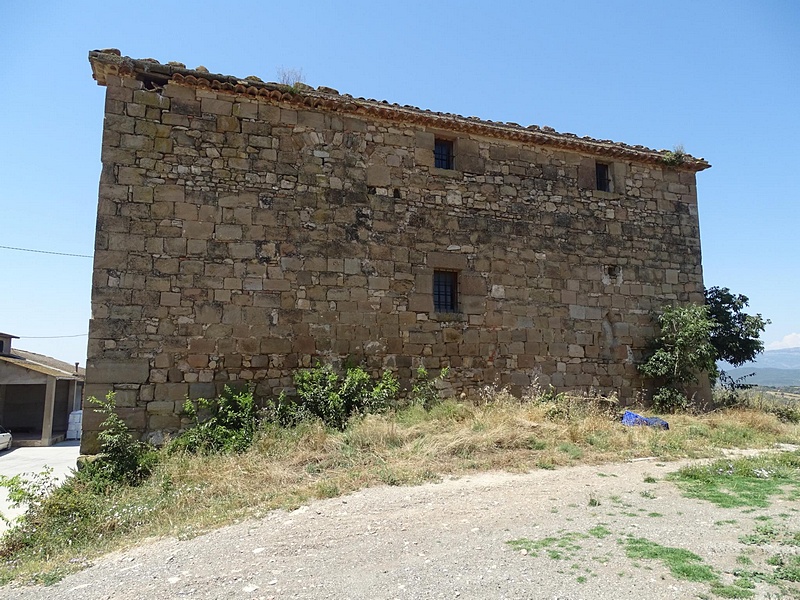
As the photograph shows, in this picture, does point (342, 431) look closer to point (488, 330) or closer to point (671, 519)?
point (488, 330)

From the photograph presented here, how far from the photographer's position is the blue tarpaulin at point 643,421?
10314 mm

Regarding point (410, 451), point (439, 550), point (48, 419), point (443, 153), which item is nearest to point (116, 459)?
point (410, 451)

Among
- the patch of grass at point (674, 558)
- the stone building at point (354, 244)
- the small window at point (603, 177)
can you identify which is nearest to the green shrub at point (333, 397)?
the stone building at point (354, 244)

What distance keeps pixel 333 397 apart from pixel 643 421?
235 inches

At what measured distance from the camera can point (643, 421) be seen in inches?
411

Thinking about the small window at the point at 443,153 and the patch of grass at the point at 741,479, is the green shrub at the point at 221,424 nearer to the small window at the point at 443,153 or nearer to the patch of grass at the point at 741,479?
the small window at the point at 443,153

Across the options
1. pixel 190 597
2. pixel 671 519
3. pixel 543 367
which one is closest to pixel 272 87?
pixel 543 367

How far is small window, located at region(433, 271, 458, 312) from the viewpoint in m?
11.1

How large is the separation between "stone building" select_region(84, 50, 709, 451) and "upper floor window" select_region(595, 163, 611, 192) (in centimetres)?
6

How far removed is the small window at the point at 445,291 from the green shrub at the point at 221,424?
410cm

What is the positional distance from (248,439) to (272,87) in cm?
630

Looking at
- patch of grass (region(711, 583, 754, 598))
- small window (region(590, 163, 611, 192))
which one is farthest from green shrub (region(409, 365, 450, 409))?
patch of grass (region(711, 583, 754, 598))

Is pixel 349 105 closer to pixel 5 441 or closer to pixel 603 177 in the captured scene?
pixel 603 177

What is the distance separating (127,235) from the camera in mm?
9078
